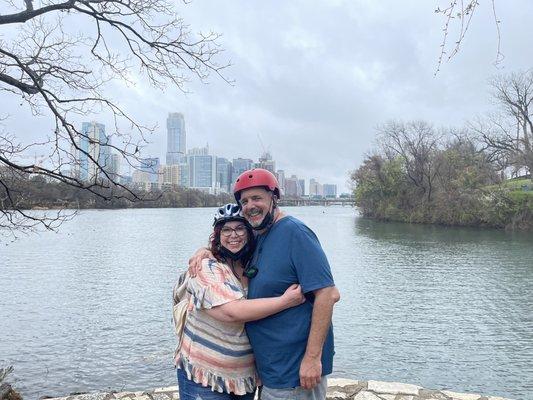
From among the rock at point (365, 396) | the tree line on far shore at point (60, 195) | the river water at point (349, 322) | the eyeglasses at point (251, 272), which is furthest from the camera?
the river water at point (349, 322)

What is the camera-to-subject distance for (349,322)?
10383mm

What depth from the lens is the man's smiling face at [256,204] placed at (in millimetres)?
2359

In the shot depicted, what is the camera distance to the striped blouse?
91.6 inches

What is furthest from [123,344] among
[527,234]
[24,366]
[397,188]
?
[397,188]

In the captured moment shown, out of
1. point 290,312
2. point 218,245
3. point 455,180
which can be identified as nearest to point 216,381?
point 290,312

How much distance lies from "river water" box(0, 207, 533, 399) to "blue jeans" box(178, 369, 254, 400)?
4.96m

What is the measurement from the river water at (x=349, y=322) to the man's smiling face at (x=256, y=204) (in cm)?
546

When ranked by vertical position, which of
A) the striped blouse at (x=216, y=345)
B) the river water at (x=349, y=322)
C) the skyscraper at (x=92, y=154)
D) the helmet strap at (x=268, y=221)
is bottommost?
the river water at (x=349, y=322)

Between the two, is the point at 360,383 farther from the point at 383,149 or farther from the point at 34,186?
the point at 383,149

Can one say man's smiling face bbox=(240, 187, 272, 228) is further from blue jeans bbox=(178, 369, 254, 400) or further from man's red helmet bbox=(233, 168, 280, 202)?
blue jeans bbox=(178, 369, 254, 400)

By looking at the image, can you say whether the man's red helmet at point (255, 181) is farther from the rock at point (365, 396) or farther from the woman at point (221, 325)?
the rock at point (365, 396)

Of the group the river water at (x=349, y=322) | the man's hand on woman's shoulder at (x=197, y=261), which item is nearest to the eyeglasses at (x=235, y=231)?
the man's hand on woman's shoulder at (x=197, y=261)

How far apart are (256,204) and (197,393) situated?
0.98m

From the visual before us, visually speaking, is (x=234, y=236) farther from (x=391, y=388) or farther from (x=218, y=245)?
(x=391, y=388)
